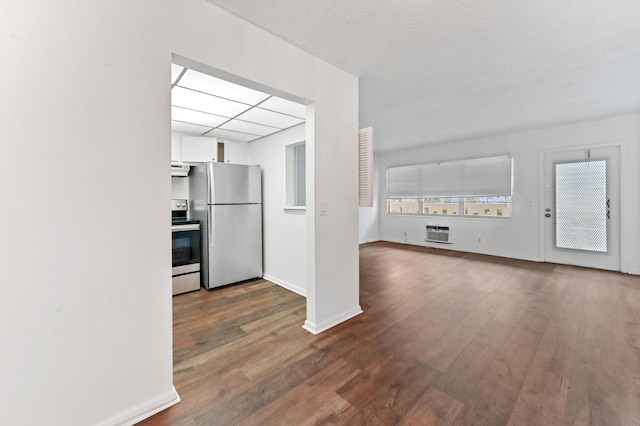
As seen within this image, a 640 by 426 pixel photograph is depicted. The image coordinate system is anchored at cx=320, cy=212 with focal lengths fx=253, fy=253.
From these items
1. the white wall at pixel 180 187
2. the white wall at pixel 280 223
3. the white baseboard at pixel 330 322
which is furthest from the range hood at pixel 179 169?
the white baseboard at pixel 330 322

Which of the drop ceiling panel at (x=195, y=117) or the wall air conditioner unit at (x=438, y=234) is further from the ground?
the drop ceiling panel at (x=195, y=117)

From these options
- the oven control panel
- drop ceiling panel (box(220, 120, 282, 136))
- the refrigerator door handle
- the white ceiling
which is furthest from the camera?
the oven control panel

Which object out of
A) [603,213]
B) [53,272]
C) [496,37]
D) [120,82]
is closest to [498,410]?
[53,272]

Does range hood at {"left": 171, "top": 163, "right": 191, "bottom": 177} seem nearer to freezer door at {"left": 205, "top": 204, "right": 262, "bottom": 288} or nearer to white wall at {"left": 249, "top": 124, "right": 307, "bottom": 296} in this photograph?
freezer door at {"left": 205, "top": 204, "right": 262, "bottom": 288}

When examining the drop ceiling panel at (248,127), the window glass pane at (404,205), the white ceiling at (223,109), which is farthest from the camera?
the window glass pane at (404,205)

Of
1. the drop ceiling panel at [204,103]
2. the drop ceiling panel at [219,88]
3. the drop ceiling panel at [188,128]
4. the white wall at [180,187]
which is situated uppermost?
the drop ceiling panel at [188,128]

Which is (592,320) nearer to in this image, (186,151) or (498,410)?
(498,410)

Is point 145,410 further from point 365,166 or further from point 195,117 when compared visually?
point 195,117

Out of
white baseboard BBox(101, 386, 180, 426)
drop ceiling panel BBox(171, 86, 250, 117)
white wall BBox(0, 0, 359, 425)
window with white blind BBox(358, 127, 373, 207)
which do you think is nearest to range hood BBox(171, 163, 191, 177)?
drop ceiling panel BBox(171, 86, 250, 117)

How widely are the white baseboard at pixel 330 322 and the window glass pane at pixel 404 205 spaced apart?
16.9 ft

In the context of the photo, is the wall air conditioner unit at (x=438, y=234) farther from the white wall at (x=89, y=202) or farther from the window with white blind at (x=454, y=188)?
the white wall at (x=89, y=202)

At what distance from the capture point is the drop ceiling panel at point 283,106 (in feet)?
8.87

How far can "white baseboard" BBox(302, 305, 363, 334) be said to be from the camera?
2.42m

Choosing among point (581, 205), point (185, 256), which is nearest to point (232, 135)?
point (185, 256)
